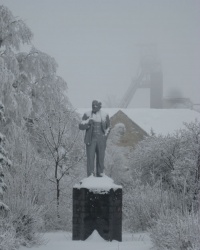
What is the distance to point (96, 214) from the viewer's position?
940 cm

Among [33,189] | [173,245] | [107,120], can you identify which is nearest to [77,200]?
[107,120]

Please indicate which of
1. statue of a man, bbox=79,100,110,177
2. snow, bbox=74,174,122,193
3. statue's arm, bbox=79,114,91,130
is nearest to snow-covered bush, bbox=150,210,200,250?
snow, bbox=74,174,122,193

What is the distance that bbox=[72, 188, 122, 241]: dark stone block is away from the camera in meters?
9.34

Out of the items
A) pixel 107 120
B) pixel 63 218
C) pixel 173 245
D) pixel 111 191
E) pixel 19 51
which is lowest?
pixel 63 218

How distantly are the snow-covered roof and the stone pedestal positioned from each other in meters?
29.0

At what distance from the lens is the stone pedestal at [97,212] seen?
9.34m

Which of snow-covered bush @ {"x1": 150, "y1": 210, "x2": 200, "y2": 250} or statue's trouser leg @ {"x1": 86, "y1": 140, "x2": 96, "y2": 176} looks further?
statue's trouser leg @ {"x1": 86, "y1": 140, "x2": 96, "y2": 176}

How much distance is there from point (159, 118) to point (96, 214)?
3232cm

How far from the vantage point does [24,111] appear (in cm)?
1645

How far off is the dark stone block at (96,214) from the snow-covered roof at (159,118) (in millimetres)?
29016

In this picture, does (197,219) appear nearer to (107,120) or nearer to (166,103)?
(107,120)

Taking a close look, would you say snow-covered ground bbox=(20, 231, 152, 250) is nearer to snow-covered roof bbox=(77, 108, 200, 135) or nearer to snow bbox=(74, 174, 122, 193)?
snow bbox=(74, 174, 122, 193)

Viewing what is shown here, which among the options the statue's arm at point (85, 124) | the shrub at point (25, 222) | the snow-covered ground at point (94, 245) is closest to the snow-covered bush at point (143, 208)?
the snow-covered ground at point (94, 245)

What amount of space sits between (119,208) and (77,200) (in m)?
1.02
